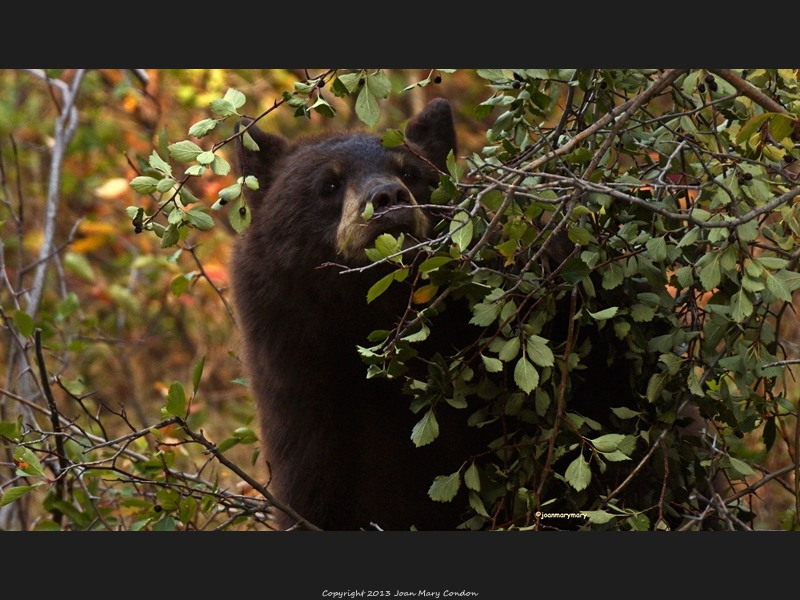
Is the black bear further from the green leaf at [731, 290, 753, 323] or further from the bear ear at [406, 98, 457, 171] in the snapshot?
the green leaf at [731, 290, 753, 323]

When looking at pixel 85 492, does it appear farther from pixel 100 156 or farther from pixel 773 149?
pixel 100 156

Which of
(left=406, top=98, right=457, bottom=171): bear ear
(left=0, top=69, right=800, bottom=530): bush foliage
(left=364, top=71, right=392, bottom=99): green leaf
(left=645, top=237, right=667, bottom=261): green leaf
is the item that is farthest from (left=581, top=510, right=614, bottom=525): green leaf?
(left=406, top=98, right=457, bottom=171): bear ear

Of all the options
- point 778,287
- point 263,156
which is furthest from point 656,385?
point 263,156

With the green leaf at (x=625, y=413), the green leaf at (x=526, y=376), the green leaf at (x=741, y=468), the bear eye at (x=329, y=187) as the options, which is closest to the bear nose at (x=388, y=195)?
the bear eye at (x=329, y=187)

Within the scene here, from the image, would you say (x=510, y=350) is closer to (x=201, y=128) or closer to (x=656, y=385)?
(x=656, y=385)

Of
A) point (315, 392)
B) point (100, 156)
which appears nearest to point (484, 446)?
point (315, 392)

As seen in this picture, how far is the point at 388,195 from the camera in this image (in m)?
4.11

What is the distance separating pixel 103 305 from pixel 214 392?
1499mm

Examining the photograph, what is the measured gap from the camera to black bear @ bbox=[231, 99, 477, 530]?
4.50 meters

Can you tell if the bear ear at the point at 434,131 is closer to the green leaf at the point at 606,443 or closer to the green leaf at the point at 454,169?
the green leaf at the point at 454,169

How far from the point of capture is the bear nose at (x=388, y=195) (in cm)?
411

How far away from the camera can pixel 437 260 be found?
10.3 ft

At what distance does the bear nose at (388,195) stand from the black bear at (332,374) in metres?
0.23

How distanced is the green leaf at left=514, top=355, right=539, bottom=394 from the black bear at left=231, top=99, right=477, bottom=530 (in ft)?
4.06
